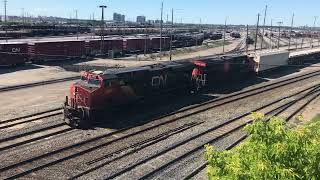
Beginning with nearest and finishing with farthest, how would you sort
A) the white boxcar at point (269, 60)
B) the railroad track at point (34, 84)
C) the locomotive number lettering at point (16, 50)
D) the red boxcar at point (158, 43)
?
1. the railroad track at point (34, 84)
2. the white boxcar at point (269, 60)
3. the locomotive number lettering at point (16, 50)
4. the red boxcar at point (158, 43)

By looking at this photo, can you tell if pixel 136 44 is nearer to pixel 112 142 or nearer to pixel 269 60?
pixel 269 60

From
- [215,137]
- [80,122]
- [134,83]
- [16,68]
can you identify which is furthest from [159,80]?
[16,68]

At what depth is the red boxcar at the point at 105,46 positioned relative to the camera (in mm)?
60969

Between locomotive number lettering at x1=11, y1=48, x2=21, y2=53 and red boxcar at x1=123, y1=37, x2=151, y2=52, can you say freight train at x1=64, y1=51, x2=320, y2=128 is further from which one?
red boxcar at x1=123, y1=37, x2=151, y2=52

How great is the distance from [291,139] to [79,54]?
53504 mm

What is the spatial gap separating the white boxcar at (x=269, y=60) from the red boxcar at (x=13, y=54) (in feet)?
93.1

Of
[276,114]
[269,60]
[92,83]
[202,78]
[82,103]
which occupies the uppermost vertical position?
[92,83]

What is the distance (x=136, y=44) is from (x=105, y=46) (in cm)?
830

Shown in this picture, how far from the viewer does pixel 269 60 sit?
50.0m

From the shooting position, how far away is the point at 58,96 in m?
33.0

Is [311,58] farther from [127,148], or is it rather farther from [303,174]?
[303,174]

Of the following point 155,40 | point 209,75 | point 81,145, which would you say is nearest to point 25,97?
point 81,145

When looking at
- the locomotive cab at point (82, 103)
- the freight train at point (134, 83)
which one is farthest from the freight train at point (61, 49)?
the locomotive cab at point (82, 103)

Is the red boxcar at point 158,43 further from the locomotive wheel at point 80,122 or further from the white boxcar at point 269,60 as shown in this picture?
the locomotive wheel at point 80,122
